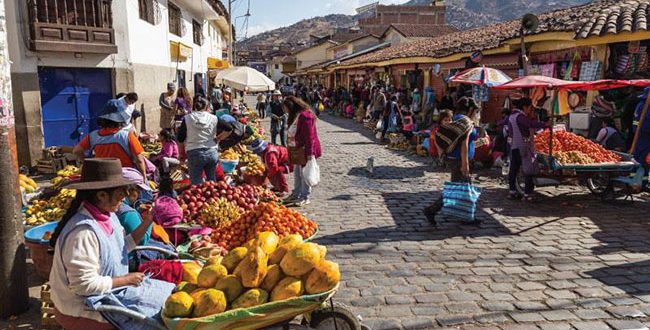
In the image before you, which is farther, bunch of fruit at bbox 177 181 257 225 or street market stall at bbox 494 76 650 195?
street market stall at bbox 494 76 650 195

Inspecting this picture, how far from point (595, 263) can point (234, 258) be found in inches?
174

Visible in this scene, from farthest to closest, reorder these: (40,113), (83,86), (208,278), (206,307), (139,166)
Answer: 1. (83,86)
2. (40,113)
3. (139,166)
4. (208,278)
5. (206,307)

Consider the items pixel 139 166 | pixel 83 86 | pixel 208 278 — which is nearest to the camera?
pixel 208 278

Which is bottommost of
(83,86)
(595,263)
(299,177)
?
(595,263)

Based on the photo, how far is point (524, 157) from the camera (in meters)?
8.19

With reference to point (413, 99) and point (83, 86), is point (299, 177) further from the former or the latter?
point (413, 99)

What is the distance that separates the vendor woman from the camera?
2902mm

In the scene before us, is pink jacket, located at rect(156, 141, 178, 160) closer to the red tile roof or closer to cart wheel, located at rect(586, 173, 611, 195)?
cart wheel, located at rect(586, 173, 611, 195)

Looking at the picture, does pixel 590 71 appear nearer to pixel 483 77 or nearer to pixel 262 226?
pixel 483 77

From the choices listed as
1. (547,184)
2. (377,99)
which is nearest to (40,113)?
(547,184)

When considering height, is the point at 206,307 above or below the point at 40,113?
below

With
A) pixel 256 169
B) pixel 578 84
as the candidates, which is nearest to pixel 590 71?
pixel 578 84

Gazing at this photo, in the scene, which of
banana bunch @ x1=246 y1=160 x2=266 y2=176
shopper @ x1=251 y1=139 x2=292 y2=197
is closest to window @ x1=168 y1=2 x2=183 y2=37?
banana bunch @ x1=246 y1=160 x2=266 y2=176

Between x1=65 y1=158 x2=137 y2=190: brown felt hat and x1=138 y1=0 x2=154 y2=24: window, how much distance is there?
11.7m
